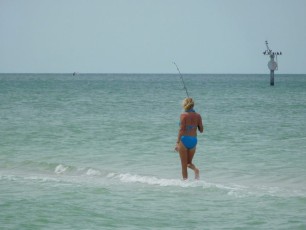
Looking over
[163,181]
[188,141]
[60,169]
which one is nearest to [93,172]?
[60,169]

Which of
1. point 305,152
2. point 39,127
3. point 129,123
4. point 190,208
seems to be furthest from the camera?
point 129,123

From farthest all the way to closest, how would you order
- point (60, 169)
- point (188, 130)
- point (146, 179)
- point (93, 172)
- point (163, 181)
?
1. point (60, 169)
2. point (93, 172)
3. point (146, 179)
4. point (163, 181)
5. point (188, 130)

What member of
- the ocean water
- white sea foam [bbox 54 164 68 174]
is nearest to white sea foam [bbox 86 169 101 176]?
the ocean water

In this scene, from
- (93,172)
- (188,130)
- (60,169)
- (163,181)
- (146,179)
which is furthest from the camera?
(60,169)

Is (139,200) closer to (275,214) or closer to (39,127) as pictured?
(275,214)

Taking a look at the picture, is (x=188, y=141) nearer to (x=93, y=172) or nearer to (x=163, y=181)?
(x=163, y=181)

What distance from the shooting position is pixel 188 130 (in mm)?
11297

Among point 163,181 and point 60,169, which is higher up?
point 163,181

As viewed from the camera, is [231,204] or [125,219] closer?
[125,219]

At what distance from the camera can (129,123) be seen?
25.8 m

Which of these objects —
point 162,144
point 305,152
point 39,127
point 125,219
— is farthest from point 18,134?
point 125,219

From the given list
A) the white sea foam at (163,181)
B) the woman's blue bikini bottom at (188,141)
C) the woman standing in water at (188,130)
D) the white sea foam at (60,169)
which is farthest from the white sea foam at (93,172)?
the woman's blue bikini bottom at (188,141)

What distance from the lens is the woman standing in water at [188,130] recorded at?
1117cm

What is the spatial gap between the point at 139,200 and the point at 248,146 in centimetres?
819
